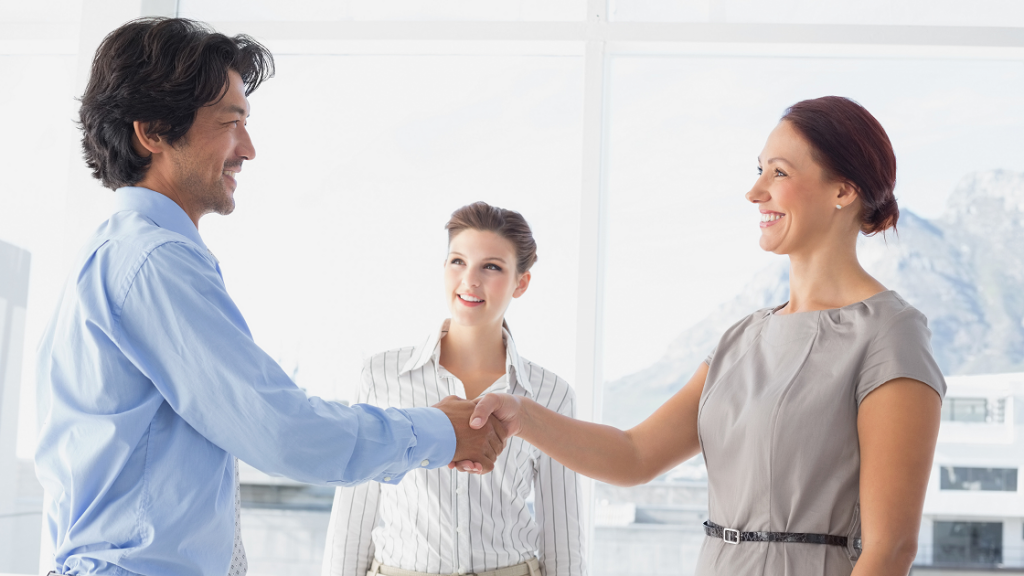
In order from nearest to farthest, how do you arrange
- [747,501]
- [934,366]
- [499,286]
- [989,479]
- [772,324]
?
[934,366] → [747,501] → [772,324] → [499,286] → [989,479]

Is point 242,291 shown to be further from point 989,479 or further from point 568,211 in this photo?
point 989,479

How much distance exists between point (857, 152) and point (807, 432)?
0.54 meters

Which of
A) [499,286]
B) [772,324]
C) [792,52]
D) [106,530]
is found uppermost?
[792,52]

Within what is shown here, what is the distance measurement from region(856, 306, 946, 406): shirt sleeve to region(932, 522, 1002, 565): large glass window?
183 cm

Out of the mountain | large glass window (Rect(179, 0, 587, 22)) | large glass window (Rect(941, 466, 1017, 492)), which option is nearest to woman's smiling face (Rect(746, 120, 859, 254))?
the mountain

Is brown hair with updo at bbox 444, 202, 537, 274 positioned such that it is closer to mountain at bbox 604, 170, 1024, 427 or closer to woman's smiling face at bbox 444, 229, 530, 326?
woman's smiling face at bbox 444, 229, 530, 326

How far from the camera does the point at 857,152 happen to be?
1.55 metres

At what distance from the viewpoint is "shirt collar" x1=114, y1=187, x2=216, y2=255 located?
1440 mm

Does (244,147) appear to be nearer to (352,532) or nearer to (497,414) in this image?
(497,414)

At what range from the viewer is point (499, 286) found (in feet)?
7.78

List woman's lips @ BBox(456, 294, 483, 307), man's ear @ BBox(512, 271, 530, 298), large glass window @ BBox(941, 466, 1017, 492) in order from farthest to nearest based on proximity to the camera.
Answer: large glass window @ BBox(941, 466, 1017, 492) → man's ear @ BBox(512, 271, 530, 298) → woman's lips @ BBox(456, 294, 483, 307)

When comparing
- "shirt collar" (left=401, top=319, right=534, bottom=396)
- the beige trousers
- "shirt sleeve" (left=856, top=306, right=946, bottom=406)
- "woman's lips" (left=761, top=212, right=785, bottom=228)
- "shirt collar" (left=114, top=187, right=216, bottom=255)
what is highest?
"woman's lips" (left=761, top=212, right=785, bottom=228)

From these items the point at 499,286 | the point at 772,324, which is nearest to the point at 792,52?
the point at 499,286

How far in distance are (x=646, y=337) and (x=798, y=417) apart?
157 cm
